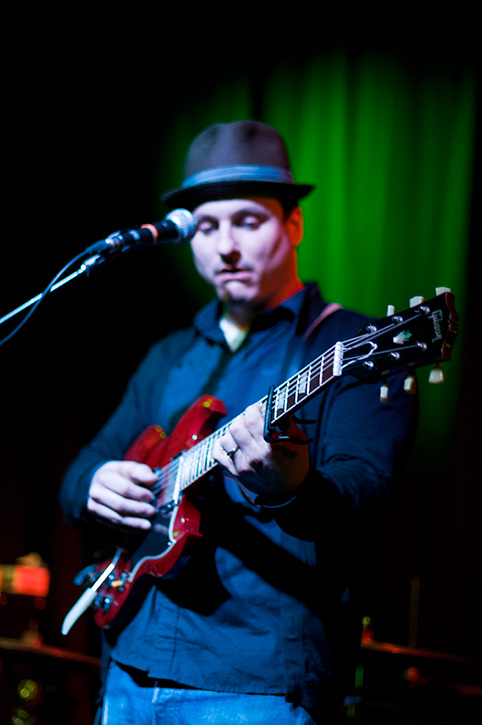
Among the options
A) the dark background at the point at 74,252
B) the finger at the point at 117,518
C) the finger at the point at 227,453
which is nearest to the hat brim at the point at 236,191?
the finger at the point at 227,453

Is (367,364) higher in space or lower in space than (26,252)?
lower

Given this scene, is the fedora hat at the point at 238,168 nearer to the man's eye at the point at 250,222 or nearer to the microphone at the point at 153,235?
the man's eye at the point at 250,222

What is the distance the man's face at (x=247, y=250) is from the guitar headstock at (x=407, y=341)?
73cm

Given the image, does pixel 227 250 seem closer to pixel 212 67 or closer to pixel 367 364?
pixel 367 364

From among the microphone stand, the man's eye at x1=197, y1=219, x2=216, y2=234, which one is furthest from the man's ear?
the microphone stand

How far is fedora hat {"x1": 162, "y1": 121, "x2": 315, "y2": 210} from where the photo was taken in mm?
1962

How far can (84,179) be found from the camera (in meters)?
3.43

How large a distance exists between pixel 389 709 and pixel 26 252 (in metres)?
2.70

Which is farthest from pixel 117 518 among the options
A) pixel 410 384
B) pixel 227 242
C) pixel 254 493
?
pixel 410 384

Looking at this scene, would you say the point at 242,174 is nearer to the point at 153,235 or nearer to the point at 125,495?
the point at 153,235

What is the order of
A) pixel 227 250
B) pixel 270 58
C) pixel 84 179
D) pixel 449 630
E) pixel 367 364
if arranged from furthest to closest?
pixel 84 179 < pixel 270 58 < pixel 449 630 < pixel 227 250 < pixel 367 364

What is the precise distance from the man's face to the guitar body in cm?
42

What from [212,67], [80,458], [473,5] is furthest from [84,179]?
[473,5]

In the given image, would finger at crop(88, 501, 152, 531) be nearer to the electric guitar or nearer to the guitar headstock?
the electric guitar
